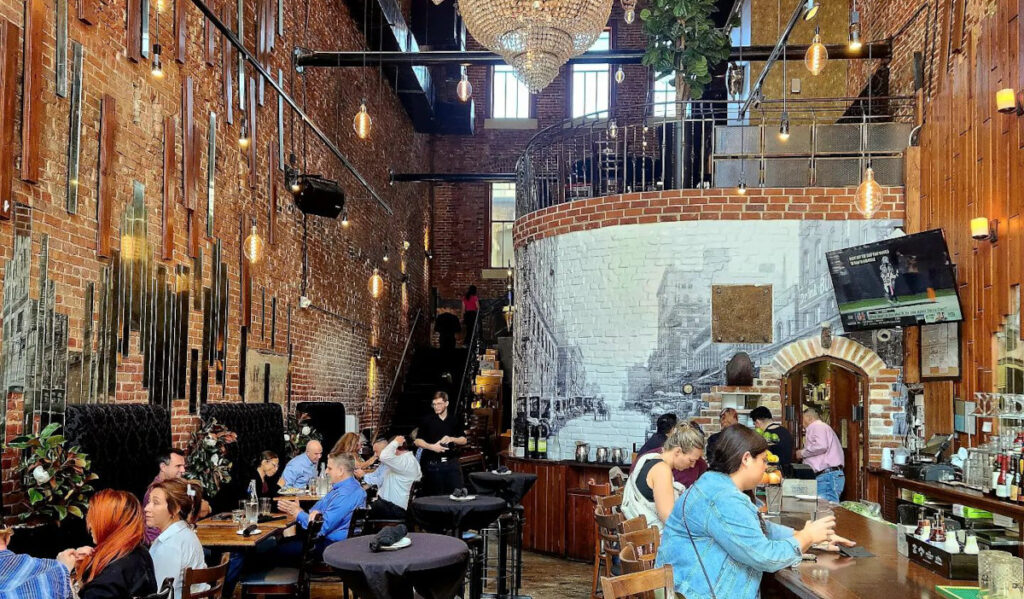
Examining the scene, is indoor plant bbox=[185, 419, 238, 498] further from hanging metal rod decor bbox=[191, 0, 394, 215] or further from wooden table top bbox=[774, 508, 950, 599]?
wooden table top bbox=[774, 508, 950, 599]

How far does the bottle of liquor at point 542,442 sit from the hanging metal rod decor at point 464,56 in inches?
150

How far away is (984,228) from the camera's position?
7125 mm

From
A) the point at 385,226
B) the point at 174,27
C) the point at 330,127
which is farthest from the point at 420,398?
the point at 174,27

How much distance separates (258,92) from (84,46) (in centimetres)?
340

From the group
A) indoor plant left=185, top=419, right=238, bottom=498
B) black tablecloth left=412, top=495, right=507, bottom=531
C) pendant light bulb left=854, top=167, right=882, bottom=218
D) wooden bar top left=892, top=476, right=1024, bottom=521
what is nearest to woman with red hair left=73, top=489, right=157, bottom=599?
black tablecloth left=412, top=495, right=507, bottom=531

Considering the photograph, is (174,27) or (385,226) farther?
(385,226)

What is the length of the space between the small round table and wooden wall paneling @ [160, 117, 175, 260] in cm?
263

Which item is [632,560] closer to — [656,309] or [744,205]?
[656,309]

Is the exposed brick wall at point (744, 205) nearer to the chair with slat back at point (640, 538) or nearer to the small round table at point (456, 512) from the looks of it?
the small round table at point (456, 512)

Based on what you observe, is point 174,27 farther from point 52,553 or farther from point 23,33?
point 52,553

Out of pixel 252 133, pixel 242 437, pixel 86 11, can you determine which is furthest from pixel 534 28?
pixel 242 437

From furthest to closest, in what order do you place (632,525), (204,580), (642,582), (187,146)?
(187,146)
(632,525)
(204,580)
(642,582)

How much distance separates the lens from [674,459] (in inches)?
199

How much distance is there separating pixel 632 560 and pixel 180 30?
5601 mm
